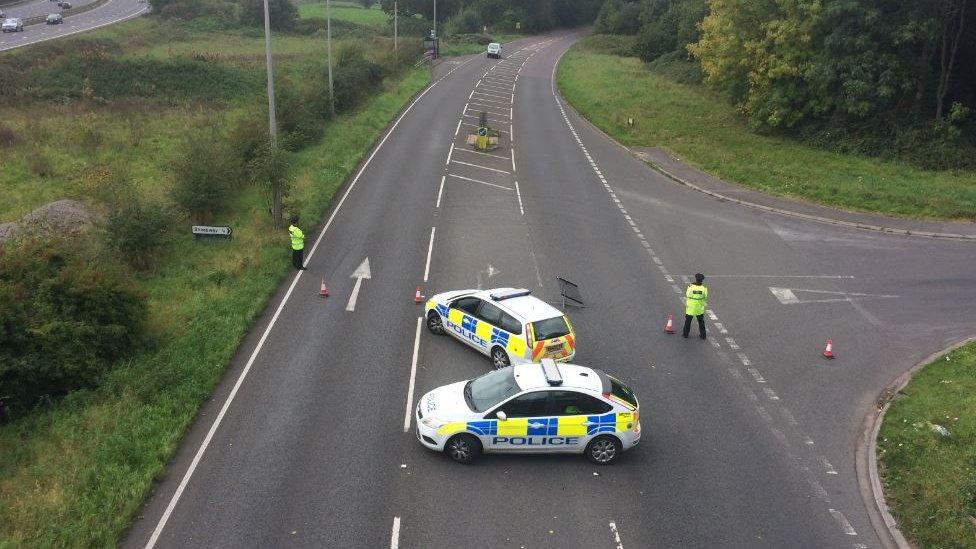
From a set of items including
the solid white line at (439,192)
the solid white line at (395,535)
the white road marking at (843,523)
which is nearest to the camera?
the solid white line at (395,535)

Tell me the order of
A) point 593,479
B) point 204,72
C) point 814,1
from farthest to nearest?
point 204,72, point 814,1, point 593,479

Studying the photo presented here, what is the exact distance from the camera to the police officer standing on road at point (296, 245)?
826 inches

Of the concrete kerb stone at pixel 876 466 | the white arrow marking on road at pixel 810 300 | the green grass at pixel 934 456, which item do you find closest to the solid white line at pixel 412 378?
the concrete kerb stone at pixel 876 466

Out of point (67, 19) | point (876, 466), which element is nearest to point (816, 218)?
point (876, 466)

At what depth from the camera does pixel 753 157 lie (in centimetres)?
3553

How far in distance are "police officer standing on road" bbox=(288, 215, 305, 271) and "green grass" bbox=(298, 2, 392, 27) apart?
→ 79515mm

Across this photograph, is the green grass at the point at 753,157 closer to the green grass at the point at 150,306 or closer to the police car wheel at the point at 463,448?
the green grass at the point at 150,306

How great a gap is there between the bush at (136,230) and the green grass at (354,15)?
78934 mm

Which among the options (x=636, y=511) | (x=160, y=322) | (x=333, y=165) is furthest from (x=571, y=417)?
(x=333, y=165)

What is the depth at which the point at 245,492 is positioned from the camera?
1184 cm

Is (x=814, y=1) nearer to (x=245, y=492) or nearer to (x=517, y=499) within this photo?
(x=517, y=499)

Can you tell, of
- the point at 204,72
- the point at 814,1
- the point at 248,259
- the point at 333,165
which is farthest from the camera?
the point at 204,72

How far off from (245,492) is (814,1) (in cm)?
3550

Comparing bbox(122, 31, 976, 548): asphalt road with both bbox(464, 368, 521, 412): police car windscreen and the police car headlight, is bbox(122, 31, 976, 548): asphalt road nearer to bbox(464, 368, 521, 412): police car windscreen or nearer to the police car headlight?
the police car headlight
